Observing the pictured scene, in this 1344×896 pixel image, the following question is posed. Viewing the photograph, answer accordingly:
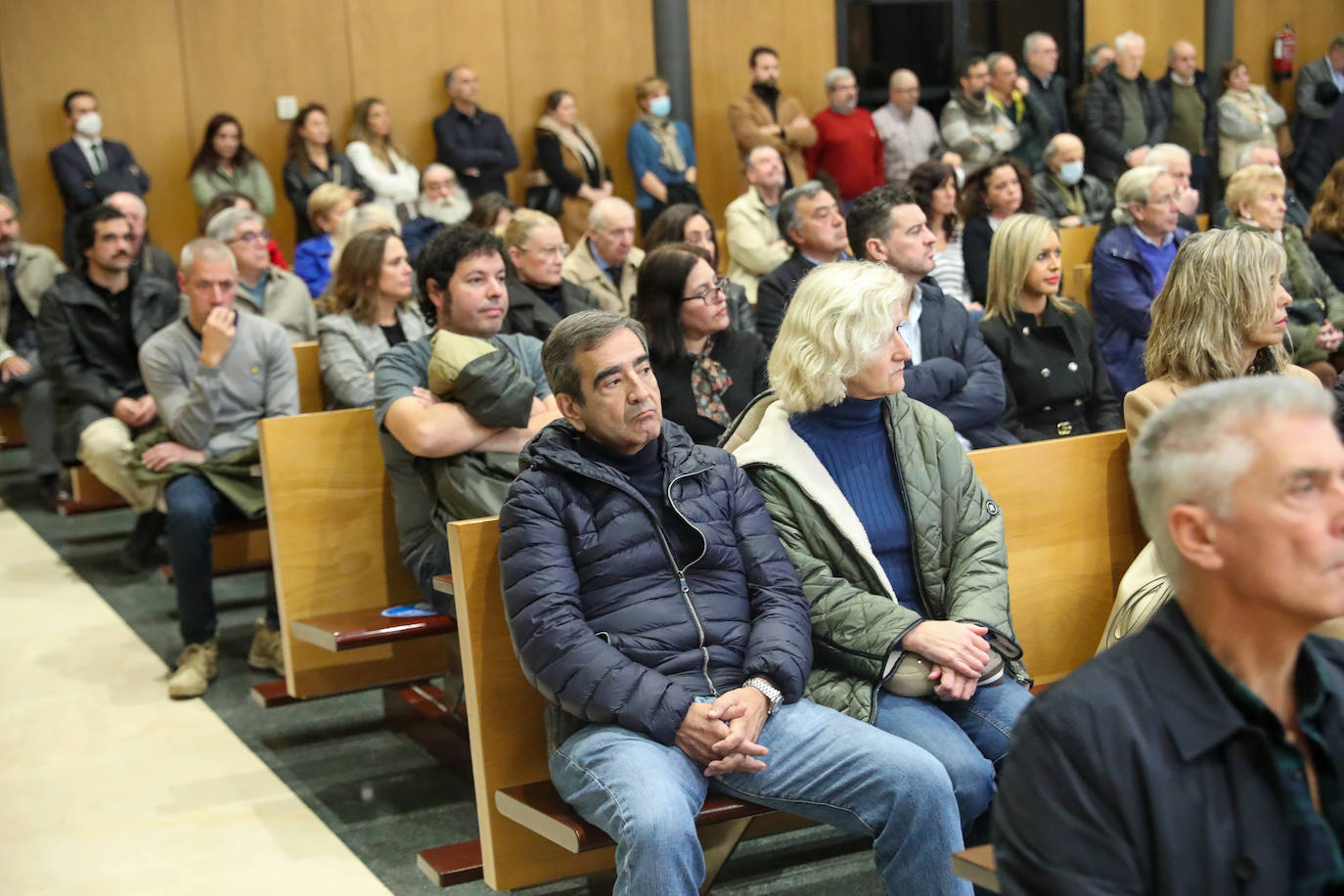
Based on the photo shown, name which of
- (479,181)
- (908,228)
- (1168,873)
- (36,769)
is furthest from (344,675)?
(479,181)

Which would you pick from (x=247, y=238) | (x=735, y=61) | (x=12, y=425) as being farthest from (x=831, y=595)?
(x=735, y=61)

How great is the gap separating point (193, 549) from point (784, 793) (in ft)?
7.54

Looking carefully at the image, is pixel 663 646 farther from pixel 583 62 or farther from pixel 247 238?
pixel 583 62

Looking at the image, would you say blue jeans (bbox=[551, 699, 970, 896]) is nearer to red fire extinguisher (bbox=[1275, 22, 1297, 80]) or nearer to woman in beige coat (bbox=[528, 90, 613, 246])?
woman in beige coat (bbox=[528, 90, 613, 246])

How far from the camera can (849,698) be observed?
8.34 ft

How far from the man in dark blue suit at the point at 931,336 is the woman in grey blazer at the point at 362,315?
4.40 feet

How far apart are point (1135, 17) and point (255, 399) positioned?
9.67m

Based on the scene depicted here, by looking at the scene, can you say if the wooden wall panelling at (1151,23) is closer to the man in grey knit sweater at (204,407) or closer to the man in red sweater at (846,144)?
the man in red sweater at (846,144)

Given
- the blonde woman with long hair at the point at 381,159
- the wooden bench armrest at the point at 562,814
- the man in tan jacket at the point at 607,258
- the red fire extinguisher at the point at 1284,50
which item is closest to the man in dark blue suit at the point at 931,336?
the man in tan jacket at the point at 607,258

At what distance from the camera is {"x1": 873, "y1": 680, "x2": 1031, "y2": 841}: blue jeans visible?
2.40 meters

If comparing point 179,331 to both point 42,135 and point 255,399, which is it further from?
point 42,135

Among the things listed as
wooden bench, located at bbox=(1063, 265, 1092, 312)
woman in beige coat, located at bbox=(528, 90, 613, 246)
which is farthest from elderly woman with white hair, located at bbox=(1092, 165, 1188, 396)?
woman in beige coat, located at bbox=(528, 90, 613, 246)

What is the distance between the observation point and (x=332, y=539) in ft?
11.4

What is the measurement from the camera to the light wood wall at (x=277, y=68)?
28.4ft
